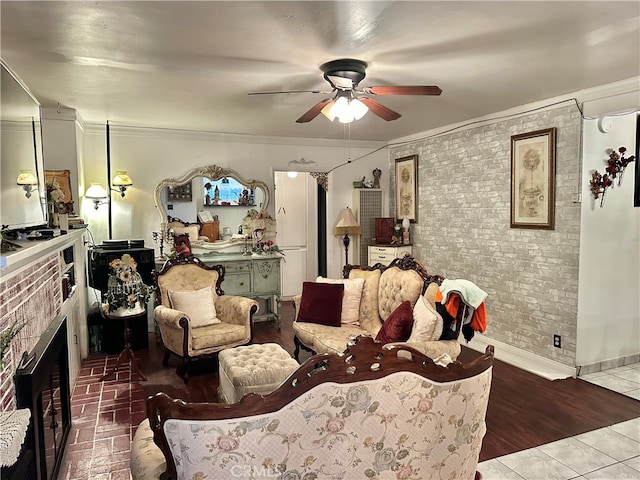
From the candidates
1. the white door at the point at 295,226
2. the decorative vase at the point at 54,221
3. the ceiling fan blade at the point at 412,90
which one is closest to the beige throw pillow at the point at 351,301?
the ceiling fan blade at the point at 412,90

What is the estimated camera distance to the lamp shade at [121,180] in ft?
16.9

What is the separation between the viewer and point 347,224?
Answer: 6355mm

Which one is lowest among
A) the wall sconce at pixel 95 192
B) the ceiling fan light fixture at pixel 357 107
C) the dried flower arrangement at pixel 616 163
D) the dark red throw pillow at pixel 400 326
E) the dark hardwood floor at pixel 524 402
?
the dark hardwood floor at pixel 524 402

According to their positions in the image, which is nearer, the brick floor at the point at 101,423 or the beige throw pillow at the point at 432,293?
the brick floor at the point at 101,423

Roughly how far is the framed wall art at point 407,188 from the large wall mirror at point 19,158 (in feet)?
14.4

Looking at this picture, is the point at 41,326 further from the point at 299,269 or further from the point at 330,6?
the point at 299,269

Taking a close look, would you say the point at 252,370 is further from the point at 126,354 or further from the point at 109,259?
the point at 109,259

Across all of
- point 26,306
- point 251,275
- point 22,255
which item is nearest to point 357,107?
point 22,255

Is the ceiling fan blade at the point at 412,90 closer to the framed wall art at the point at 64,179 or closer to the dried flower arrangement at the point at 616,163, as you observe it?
the dried flower arrangement at the point at 616,163

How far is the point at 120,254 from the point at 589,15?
421 centimetres

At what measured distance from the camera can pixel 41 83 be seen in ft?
11.1

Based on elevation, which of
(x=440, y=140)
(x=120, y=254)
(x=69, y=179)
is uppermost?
(x=440, y=140)

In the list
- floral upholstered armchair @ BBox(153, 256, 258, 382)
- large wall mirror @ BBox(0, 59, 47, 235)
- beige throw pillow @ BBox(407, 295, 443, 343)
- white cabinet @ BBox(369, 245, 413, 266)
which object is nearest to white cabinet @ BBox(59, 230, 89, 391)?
floral upholstered armchair @ BBox(153, 256, 258, 382)

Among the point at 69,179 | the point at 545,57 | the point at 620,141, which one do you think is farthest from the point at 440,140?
the point at 69,179
